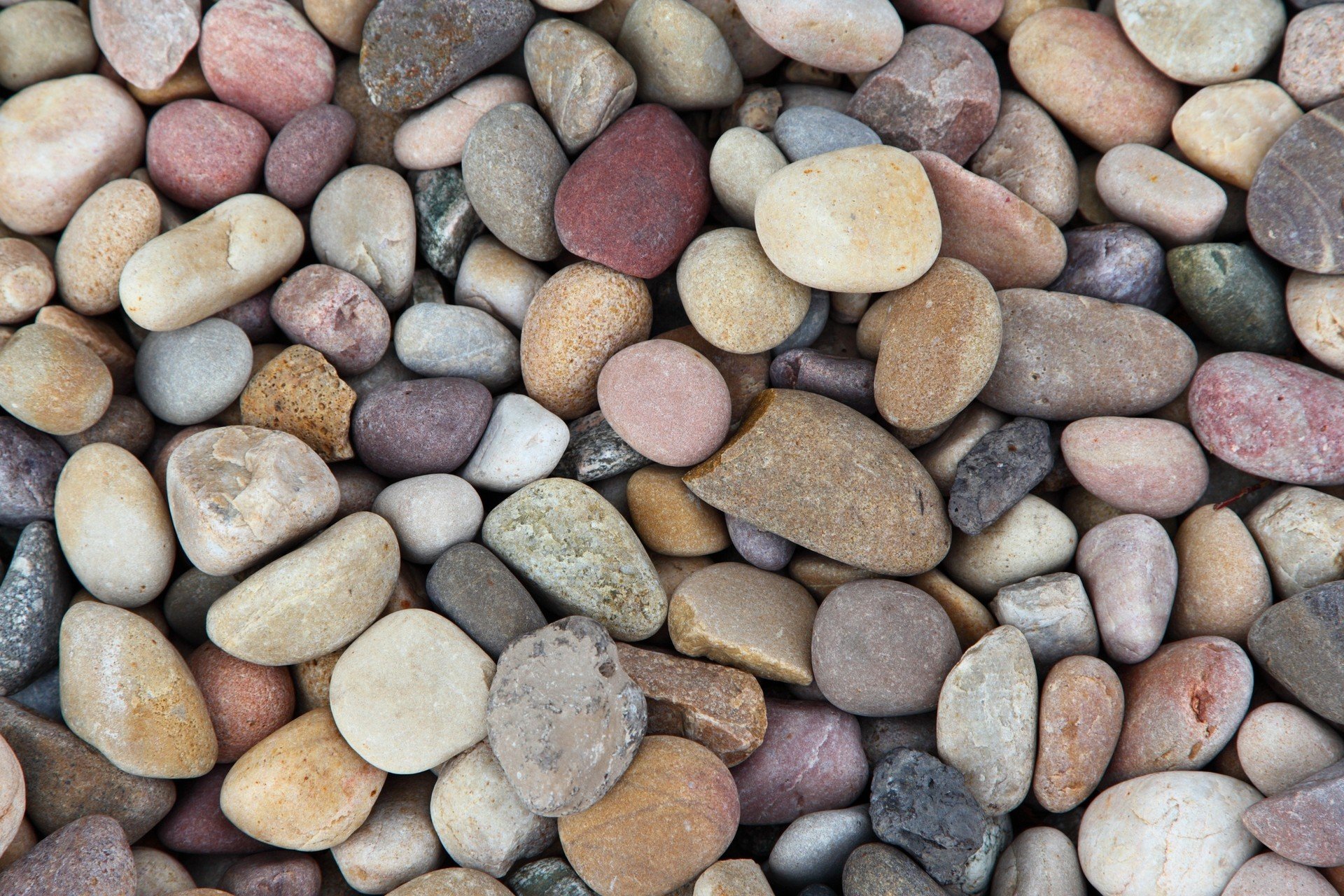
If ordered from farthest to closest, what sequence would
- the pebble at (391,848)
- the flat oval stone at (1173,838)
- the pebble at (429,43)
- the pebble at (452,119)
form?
the pebble at (452,119) → the pebble at (429,43) → the pebble at (391,848) → the flat oval stone at (1173,838)

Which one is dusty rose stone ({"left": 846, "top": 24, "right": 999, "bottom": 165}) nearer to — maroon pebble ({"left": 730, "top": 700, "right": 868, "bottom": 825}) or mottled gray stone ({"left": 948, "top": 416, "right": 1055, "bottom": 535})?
mottled gray stone ({"left": 948, "top": 416, "right": 1055, "bottom": 535})

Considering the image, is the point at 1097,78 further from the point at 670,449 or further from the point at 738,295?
the point at 670,449

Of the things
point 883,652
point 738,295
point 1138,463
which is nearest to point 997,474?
point 1138,463

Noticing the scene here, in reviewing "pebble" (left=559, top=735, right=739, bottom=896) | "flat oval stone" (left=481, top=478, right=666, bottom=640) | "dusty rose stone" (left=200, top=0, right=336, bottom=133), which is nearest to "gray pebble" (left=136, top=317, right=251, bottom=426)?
"dusty rose stone" (left=200, top=0, right=336, bottom=133)

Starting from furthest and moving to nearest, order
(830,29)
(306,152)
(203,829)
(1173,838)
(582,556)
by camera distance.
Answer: (306,152) → (830,29) → (582,556) → (203,829) → (1173,838)

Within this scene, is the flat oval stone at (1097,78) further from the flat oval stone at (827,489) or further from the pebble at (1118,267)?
the flat oval stone at (827,489)

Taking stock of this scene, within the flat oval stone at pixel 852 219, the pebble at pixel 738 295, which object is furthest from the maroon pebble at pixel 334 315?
the flat oval stone at pixel 852 219

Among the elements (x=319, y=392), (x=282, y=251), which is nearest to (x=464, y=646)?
(x=319, y=392)
